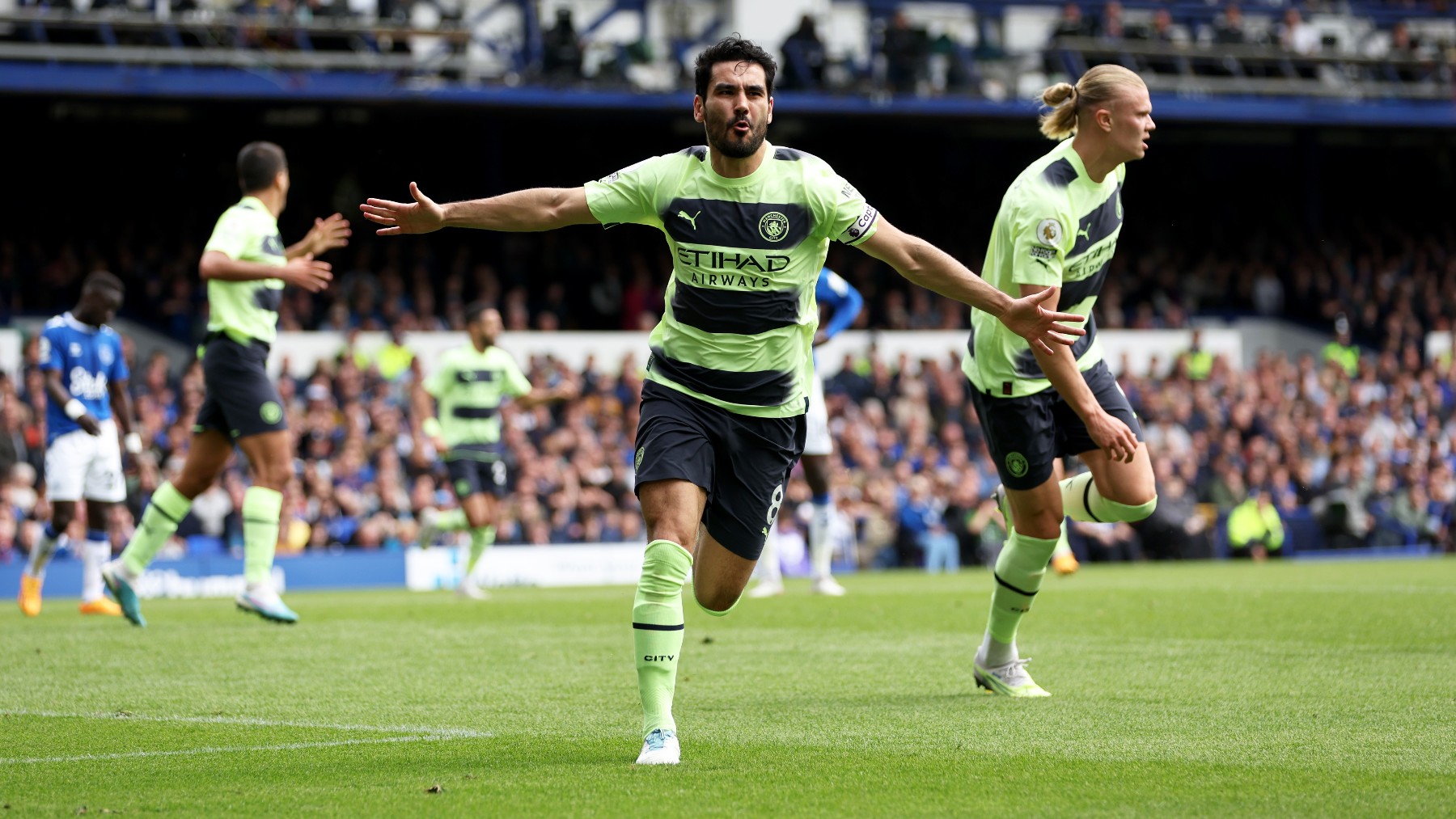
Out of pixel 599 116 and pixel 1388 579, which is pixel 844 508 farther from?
pixel 599 116

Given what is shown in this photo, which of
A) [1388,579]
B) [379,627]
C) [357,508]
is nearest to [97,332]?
[379,627]

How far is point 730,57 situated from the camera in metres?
5.80

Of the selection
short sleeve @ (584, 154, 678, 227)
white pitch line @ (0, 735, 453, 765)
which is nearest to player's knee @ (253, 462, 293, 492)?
white pitch line @ (0, 735, 453, 765)

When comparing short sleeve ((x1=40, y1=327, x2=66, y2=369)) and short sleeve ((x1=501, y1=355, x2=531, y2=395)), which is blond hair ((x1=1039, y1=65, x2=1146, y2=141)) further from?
short sleeve ((x1=501, y1=355, x2=531, y2=395))

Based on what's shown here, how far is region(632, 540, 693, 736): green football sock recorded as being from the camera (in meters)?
5.62

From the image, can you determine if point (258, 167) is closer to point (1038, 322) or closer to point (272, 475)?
point (272, 475)

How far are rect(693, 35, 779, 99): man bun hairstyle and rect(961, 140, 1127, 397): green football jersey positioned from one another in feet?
5.28

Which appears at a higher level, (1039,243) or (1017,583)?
(1039,243)

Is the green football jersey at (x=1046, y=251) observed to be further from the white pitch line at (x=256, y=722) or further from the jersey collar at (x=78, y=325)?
the jersey collar at (x=78, y=325)

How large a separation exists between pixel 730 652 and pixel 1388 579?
889 centimetres

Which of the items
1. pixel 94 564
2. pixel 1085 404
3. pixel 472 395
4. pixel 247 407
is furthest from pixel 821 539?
pixel 1085 404

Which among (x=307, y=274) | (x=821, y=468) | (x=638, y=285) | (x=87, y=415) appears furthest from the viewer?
(x=638, y=285)

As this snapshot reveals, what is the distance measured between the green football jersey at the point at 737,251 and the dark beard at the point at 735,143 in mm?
135

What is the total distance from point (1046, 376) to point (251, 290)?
5697 mm
